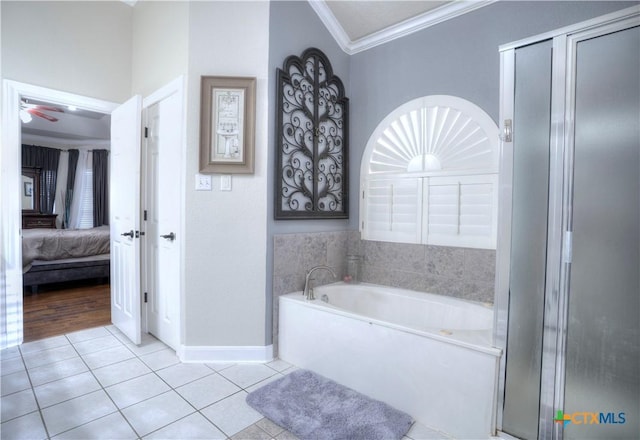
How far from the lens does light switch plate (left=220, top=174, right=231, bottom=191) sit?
87.0 inches

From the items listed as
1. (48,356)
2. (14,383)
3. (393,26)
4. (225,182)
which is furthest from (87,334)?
(393,26)

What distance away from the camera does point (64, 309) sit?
3.36 metres

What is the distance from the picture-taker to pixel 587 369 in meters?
1.24

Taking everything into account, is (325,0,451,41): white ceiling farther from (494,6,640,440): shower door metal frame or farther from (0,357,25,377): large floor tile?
(0,357,25,377): large floor tile

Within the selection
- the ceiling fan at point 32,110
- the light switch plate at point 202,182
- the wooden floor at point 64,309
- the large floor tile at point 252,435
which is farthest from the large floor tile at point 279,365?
the ceiling fan at point 32,110

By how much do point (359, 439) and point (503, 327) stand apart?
85cm

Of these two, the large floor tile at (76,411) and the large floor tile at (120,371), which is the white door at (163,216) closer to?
the large floor tile at (120,371)

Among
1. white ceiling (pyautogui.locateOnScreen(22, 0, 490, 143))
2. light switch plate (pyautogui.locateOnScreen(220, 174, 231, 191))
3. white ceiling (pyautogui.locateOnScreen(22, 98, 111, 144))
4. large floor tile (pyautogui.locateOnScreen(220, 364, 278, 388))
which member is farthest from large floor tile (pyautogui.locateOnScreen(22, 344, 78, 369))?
white ceiling (pyautogui.locateOnScreen(22, 98, 111, 144))

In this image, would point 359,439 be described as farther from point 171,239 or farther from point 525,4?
point 525,4

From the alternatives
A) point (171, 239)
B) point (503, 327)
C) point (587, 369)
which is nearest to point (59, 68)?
point (171, 239)

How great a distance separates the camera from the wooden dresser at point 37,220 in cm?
603

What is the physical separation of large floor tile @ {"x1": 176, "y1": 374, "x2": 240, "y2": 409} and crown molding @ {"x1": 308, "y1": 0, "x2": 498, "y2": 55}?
2795 mm

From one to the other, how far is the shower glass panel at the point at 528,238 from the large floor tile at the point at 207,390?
148cm

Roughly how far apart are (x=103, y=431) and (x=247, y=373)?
0.81m
